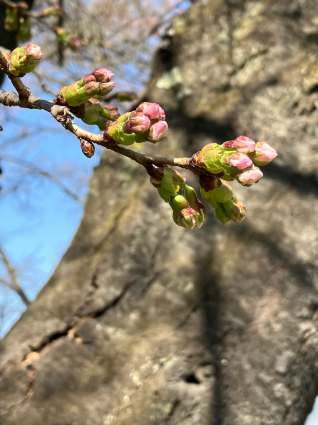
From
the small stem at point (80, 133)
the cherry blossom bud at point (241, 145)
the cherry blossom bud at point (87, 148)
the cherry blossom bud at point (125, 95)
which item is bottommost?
the cherry blossom bud at point (125, 95)

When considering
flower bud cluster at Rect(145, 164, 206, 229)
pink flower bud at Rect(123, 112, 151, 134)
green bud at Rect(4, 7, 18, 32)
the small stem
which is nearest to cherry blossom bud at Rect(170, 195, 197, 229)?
flower bud cluster at Rect(145, 164, 206, 229)

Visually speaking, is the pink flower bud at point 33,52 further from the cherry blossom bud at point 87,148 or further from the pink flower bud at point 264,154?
the pink flower bud at point 264,154

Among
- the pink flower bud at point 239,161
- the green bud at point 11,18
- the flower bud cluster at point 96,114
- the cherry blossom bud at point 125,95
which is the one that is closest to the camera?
the pink flower bud at point 239,161

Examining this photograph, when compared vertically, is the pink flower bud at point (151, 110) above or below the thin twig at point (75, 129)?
above

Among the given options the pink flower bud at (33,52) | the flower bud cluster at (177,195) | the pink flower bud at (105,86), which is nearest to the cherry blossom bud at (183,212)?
the flower bud cluster at (177,195)

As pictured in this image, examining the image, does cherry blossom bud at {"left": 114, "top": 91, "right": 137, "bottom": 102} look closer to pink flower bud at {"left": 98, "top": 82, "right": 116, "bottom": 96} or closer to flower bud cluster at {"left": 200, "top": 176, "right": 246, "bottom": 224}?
pink flower bud at {"left": 98, "top": 82, "right": 116, "bottom": 96}
